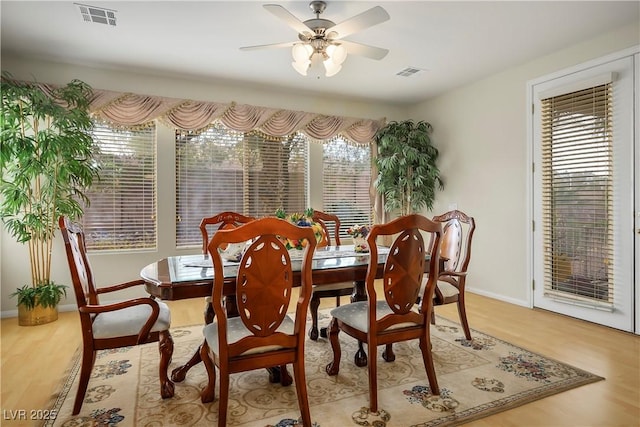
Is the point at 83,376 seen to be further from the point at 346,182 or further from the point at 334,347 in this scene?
the point at 346,182

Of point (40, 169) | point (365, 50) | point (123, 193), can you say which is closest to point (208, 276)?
point (365, 50)

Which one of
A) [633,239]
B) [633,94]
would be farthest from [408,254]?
[633,94]

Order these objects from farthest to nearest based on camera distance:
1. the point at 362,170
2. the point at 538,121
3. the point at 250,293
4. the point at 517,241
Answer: the point at 362,170
the point at 517,241
the point at 538,121
the point at 250,293

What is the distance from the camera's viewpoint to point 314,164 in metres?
5.22

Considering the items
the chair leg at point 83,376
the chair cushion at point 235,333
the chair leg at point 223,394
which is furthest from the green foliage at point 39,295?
the chair leg at point 223,394

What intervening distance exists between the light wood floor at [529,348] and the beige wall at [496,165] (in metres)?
0.48

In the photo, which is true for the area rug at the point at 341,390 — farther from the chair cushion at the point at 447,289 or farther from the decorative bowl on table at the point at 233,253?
the decorative bowl on table at the point at 233,253

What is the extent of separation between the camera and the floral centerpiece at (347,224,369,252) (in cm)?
286

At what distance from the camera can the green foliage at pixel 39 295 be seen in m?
3.46

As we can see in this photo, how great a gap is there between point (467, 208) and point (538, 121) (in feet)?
4.46

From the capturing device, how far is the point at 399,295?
81.8 inches

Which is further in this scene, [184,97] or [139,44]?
[184,97]

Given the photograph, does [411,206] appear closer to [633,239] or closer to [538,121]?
[538,121]

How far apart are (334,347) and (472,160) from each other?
134 inches
